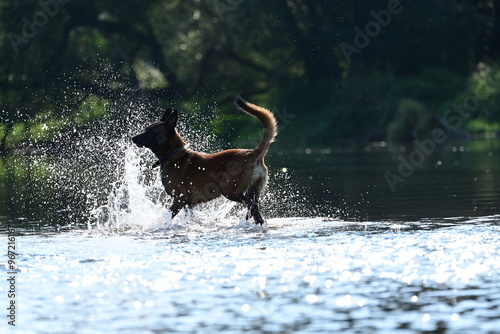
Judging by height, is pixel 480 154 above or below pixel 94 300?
above

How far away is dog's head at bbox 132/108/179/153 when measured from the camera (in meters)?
12.5

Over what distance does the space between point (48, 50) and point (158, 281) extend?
37.2 meters

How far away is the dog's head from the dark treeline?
2321 centimetres

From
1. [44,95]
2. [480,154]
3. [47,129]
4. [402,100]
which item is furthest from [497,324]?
[44,95]

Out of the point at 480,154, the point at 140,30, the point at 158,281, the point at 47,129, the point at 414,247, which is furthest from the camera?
the point at 140,30

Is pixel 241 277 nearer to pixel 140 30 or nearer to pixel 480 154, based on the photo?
pixel 480 154

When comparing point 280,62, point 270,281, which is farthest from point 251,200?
point 280,62

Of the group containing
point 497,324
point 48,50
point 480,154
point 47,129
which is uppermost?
point 48,50

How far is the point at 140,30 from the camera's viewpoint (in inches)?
1864

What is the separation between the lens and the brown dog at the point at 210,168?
12.0 meters

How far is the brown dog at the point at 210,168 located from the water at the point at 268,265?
13.4 inches

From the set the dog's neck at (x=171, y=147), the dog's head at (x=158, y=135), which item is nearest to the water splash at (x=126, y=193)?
the dog's neck at (x=171, y=147)

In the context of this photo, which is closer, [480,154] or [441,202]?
[441,202]

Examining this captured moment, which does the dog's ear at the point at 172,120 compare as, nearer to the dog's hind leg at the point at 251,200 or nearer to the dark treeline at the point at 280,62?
the dog's hind leg at the point at 251,200
